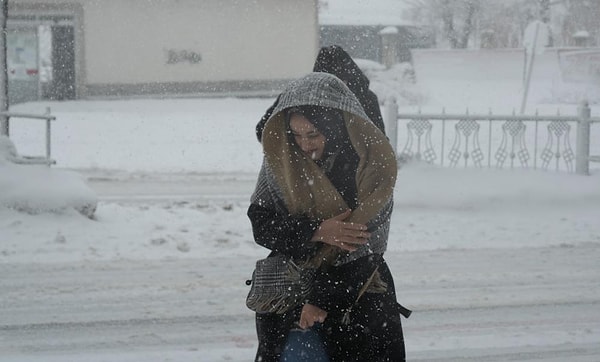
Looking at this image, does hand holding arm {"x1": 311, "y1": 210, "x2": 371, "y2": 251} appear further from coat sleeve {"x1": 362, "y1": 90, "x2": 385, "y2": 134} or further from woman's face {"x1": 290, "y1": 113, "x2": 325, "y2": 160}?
coat sleeve {"x1": 362, "y1": 90, "x2": 385, "y2": 134}

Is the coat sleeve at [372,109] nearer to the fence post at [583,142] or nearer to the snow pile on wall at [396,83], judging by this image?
the fence post at [583,142]

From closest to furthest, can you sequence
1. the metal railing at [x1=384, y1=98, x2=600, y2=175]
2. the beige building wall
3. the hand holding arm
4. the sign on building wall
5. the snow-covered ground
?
1. the hand holding arm
2. the snow-covered ground
3. the metal railing at [x1=384, y1=98, x2=600, y2=175]
4. the sign on building wall
5. the beige building wall

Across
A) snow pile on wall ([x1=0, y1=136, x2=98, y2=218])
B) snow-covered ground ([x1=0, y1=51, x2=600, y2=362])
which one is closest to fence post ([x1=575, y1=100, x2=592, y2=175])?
snow-covered ground ([x1=0, y1=51, x2=600, y2=362])

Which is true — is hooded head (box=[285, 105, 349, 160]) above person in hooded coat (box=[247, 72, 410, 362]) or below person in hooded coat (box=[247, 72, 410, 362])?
above

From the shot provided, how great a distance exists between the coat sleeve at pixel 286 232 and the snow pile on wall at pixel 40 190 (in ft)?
21.9

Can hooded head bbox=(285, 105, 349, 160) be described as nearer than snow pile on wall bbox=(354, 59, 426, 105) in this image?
Yes

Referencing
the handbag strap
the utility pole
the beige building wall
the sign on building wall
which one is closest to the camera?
the handbag strap

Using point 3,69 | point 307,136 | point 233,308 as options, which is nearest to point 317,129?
point 307,136

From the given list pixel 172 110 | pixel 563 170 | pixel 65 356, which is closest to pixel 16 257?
pixel 65 356

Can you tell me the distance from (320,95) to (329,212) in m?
→ 0.41

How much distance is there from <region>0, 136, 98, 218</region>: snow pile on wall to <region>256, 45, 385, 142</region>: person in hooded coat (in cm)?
644

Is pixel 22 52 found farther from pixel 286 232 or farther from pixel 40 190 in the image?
pixel 286 232

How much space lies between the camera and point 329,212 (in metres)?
3.20

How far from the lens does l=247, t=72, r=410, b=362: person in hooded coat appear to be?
315 cm
